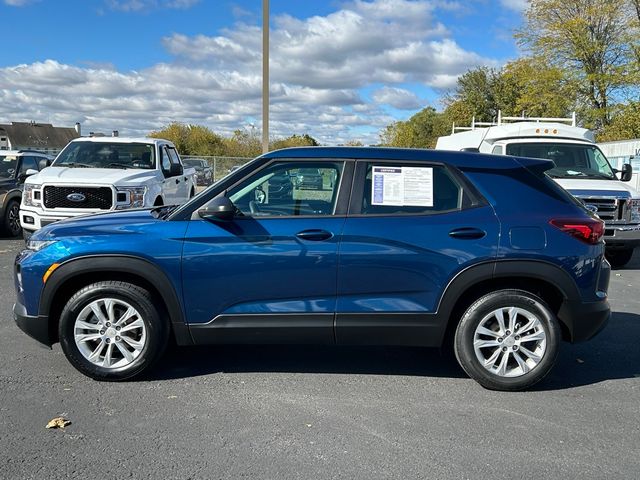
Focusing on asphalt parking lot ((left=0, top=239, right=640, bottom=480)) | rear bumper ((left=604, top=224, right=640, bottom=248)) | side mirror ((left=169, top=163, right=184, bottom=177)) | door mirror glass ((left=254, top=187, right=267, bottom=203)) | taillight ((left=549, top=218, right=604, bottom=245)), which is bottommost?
asphalt parking lot ((left=0, top=239, right=640, bottom=480))

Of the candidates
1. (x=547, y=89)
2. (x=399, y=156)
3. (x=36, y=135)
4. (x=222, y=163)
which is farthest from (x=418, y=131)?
Answer: (x=399, y=156)

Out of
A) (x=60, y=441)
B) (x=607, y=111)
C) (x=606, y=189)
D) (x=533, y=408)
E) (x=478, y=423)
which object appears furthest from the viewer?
(x=607, y=111)

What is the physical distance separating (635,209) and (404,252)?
7.00 m

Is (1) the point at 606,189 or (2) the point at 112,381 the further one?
(1) the point at 606,189

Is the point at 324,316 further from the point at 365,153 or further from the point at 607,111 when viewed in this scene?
the point at 607,111

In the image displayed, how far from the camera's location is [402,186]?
174 inches

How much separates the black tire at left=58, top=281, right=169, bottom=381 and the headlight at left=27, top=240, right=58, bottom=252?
0.43 meters

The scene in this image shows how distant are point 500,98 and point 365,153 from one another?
4622 cm

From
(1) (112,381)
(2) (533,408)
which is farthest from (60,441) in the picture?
(2) (533,408)

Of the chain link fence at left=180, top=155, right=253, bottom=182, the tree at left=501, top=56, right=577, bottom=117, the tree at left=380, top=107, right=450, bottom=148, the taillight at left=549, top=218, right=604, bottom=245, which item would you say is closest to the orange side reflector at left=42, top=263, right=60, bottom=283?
the taillight at left=549, top=218, right=604, bottom=245

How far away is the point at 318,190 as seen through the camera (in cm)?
448

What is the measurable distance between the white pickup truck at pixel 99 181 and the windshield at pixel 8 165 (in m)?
2.60

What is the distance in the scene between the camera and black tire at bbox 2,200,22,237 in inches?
466

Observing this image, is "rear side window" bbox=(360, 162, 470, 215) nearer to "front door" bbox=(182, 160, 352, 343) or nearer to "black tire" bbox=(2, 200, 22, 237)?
"front door" bbox=(182, 160, 352, 343)
